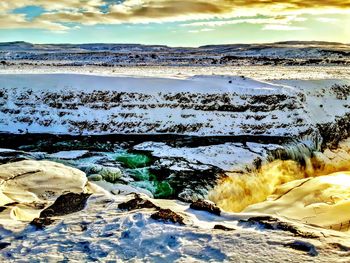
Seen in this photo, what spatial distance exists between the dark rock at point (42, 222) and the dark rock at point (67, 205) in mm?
877

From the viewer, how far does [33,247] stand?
10.9 metres

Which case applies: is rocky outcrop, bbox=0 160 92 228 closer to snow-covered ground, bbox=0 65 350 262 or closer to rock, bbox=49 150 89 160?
snow-covered ground, bbox=0 65 350 262

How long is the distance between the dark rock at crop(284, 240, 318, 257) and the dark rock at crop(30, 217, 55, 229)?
621cm

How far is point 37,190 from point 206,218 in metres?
7.55

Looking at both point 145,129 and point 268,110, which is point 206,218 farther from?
point 268,110

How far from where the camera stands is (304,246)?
10.4 metres

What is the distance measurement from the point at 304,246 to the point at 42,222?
6753 mm

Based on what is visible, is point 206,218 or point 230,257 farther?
point 206,218

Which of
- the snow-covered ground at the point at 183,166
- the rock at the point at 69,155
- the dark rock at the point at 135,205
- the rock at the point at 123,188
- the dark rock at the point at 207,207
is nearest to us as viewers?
the snow-covered ground at the point at 183,166

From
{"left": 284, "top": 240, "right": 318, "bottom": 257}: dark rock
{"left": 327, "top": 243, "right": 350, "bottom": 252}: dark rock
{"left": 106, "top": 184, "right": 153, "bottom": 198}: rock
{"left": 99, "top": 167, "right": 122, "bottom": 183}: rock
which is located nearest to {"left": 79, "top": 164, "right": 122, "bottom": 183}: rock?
{"left": 99, "top": 167, "right": 122, "bottom": 183}: rock

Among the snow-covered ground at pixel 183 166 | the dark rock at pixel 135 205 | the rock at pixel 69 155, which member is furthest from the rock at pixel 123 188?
the dark rock at pixel 135 205

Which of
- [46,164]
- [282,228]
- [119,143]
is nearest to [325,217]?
[282,228]

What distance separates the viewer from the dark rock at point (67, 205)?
13.4 metres

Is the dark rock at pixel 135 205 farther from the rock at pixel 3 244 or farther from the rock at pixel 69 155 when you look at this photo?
the rock at pixel 69 155
